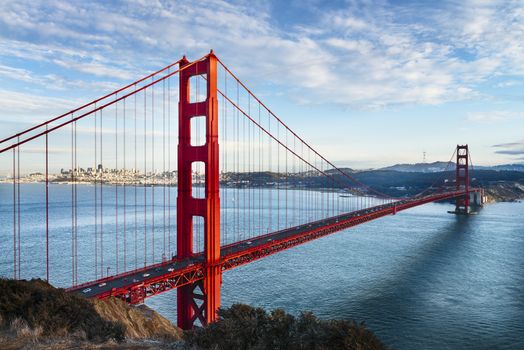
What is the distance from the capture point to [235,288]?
3014cm

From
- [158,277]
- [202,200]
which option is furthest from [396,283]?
[158,277]

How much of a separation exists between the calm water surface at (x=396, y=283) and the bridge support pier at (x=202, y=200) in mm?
4609

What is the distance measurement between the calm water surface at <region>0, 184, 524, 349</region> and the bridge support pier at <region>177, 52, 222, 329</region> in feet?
15.1

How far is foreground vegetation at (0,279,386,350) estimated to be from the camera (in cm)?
775

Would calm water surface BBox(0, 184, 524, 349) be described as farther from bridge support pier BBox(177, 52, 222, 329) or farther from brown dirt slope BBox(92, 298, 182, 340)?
brown dirt slope BBox(92, 298, 182, 340)

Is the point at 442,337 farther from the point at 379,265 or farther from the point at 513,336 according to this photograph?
the point at 379,265

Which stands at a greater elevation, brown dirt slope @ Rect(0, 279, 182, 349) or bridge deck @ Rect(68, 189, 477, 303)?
brown dirt slope @ Rect(0, 279, 182, 349)

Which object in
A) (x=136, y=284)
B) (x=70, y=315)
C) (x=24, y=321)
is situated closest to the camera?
(x=24, y=321)

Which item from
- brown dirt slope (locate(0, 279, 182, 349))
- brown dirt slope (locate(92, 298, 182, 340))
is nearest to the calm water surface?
brown dirt slope (locate(92, 298, 182, 340))

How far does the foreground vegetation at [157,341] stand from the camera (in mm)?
7746

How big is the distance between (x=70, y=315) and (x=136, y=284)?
22.1 ft

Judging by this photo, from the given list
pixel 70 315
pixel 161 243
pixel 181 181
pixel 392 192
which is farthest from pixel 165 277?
pixel 392 192

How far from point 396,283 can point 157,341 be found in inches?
1054

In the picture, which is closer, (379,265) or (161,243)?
(379,265)
